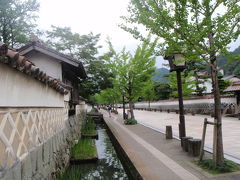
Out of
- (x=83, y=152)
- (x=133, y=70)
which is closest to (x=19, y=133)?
(x=83, y=152)

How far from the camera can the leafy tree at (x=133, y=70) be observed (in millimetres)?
19047

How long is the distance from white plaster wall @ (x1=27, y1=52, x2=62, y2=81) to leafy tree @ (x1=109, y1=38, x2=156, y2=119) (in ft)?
29.7

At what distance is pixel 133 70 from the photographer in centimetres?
1906

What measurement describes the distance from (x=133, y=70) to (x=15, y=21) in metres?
15.5

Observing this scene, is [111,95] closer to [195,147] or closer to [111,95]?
[111,95]

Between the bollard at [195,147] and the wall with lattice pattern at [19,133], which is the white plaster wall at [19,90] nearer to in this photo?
the wall with lattice pattern at [19,133]

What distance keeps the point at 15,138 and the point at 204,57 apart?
203 inches

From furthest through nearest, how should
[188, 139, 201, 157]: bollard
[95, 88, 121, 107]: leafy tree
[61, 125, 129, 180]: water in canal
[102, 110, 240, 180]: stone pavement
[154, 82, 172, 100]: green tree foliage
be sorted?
1. [154, 82, 172, 100]: green tree foliage
2. [95, 88, 121, 107]: leafy tree
3. [61, 125, 129, 180]: water in canal
4. [188, 139, 201, 157]: bollard
5. [102, 110, 240, 180]: stone pavement

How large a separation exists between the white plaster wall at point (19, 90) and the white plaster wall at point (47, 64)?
591 centimetres

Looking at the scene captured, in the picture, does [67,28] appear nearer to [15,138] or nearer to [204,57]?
[204,57]

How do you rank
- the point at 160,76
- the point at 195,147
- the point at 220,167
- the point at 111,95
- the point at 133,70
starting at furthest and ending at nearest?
the point at 160,76 → the point at 111,95 → the point at 133,70 → the point at 195,147 → the point at 220,167

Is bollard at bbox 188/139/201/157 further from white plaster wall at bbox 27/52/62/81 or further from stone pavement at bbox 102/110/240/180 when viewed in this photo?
white plaster wall at bbox 27/52/62/81

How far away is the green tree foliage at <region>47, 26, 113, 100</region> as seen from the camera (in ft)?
69.2

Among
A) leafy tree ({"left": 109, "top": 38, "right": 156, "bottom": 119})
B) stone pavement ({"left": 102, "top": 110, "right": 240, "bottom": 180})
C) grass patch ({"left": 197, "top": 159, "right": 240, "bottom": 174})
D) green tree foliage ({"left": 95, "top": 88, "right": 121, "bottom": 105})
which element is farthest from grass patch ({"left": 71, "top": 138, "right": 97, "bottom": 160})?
green tree foliage ({"left": 95, "top": 88, "right": 121, "bottom": 105})
